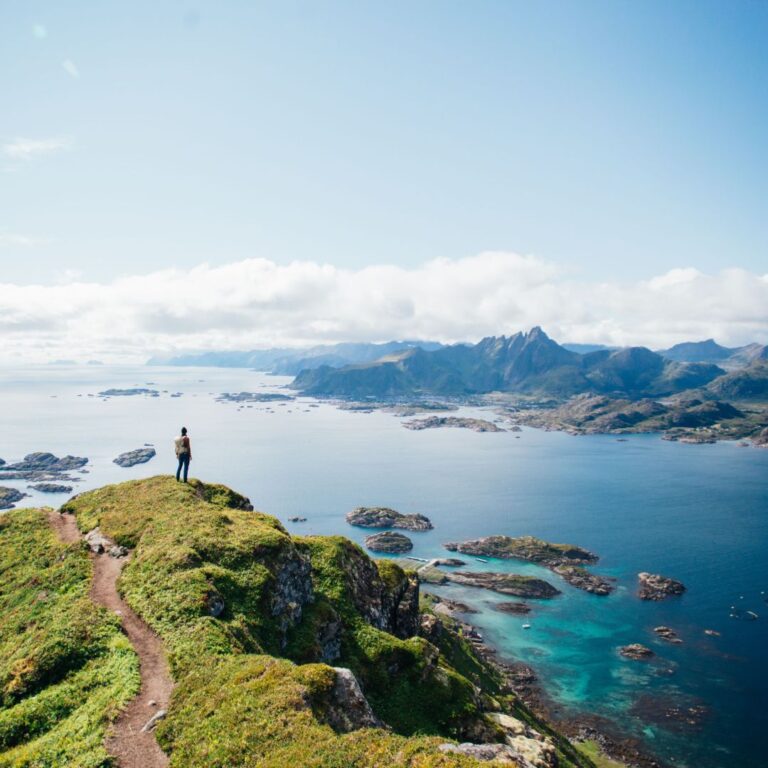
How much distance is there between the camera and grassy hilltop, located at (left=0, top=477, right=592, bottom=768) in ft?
61.6

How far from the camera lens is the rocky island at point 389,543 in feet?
548

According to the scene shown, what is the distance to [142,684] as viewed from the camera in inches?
891

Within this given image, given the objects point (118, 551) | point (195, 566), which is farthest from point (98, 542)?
point (195, 566)

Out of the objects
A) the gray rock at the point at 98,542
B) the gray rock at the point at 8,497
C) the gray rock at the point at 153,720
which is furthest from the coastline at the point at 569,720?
the gray rock at the point at 8,497

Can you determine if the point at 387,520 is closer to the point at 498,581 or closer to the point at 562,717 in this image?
the point at 498,581

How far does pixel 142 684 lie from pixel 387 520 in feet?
576

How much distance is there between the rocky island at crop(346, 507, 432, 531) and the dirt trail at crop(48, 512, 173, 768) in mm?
161517

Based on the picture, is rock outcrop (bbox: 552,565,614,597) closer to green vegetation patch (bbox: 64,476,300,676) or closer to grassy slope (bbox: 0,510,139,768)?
green vegetation patch (bbox: 64,476,300,676)

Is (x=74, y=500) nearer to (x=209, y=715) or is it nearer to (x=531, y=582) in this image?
(x=209, y=715)

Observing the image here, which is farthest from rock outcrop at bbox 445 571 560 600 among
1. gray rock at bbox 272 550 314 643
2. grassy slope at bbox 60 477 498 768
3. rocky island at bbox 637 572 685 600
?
gray rock at bbox 272 550 314 643

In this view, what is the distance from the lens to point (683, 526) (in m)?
186

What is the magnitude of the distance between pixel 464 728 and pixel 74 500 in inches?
1653

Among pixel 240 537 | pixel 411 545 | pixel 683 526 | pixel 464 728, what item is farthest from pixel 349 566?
pixel 683 526

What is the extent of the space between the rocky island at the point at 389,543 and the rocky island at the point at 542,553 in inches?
554
